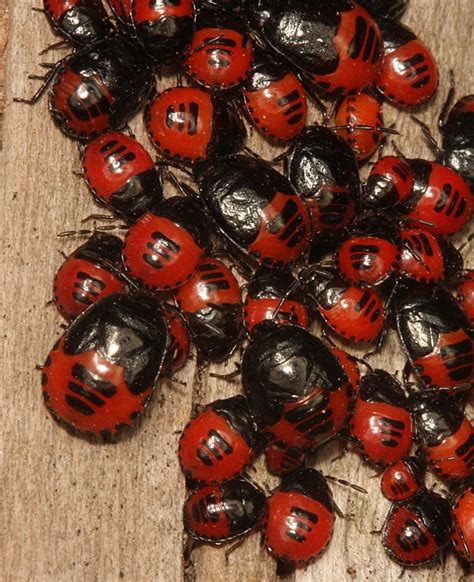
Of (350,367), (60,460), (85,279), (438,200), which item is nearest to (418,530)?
(350,367)

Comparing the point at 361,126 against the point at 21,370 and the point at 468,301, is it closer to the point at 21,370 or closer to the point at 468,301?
the point at 468,301

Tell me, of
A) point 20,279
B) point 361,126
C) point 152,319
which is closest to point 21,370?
point 20,279

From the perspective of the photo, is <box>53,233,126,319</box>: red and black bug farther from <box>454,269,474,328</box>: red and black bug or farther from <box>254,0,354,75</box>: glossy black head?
<box>454,269,474,328</box>: red and black bug

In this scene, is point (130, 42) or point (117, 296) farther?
point (130, 42)

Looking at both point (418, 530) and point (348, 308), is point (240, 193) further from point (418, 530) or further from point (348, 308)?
point (418, 530)

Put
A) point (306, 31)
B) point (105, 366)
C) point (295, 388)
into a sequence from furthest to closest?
point (306, 31) → point (295, 388) → point (105, 366)
